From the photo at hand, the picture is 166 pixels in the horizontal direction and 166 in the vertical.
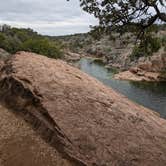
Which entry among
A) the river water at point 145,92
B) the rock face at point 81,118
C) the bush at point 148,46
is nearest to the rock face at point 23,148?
the rock face at point 81,118

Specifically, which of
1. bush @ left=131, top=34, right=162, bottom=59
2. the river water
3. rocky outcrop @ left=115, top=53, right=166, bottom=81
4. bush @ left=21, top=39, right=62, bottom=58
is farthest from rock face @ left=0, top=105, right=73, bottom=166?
bush @ left=21, top=39, right=62, bottom=58

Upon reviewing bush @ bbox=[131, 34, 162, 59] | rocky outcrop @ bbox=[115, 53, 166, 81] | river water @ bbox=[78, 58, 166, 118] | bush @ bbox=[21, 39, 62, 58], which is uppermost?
bush @ bbox=[131, 34, 162, 59]

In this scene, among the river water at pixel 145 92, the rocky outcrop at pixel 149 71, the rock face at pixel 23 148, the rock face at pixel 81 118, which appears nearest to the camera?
the rock face at pixel 23 148

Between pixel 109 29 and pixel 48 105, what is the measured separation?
4403 millimetres

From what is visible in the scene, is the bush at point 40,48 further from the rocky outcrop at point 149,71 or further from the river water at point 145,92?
the river water at point 145,92

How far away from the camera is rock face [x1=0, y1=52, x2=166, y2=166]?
11375 mm

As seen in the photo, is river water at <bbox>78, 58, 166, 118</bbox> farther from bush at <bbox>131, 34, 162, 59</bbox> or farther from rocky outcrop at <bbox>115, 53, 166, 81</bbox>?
bush at <bbox>131, 34, 162, 59</bbox>

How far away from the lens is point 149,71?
290 feet

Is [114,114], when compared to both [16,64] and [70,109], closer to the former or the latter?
[70,109]

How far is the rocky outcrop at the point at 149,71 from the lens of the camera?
82794 millimetres

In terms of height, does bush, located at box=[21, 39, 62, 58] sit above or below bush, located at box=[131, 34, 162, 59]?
below

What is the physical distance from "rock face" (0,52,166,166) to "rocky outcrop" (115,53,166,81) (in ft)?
222

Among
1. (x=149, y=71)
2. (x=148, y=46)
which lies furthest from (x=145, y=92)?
(x=148, y=46)

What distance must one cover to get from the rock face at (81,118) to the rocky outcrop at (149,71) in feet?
222
